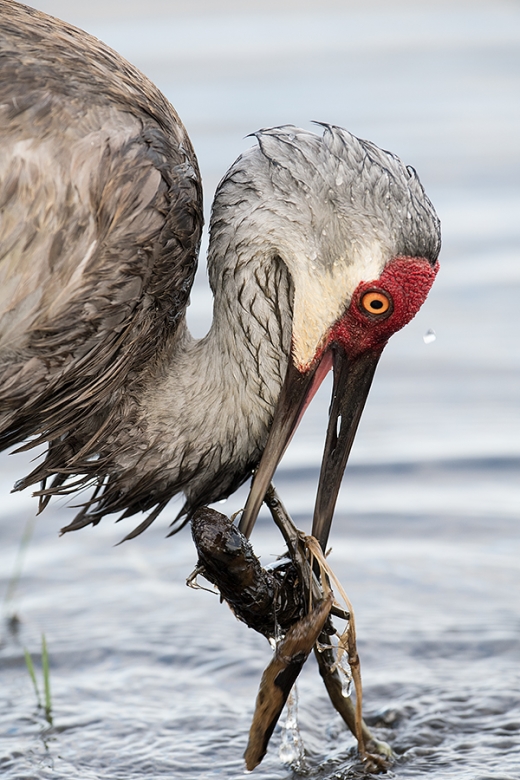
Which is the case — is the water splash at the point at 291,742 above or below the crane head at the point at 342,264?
below

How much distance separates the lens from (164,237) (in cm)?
426

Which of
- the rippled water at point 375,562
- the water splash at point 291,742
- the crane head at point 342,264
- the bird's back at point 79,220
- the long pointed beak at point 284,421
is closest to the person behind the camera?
the bird's back at point 79,220

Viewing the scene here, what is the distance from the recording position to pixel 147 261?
4227mm

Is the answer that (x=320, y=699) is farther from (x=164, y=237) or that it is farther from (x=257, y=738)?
(x=164, y=237)

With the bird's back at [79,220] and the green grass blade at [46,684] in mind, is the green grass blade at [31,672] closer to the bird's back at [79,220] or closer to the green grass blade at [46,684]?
the green grass blade at [46,684]

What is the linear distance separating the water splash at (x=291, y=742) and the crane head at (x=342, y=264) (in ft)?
2.58

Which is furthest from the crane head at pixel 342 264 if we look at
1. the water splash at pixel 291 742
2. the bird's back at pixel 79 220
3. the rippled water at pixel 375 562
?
the rippled water at pixel 375 562

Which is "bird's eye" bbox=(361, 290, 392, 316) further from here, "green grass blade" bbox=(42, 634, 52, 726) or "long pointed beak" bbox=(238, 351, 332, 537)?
"green grass blade" bbox=(42, 634, 52, 726)

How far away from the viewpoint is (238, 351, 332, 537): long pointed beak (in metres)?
4.44

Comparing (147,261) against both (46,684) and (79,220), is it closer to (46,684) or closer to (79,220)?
(79,220)

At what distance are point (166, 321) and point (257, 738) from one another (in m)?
1.34

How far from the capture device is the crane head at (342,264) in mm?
4227

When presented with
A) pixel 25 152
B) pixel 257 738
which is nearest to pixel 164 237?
pixel 25 152

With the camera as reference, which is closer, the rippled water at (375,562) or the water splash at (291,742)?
the water splash at (291,742)
